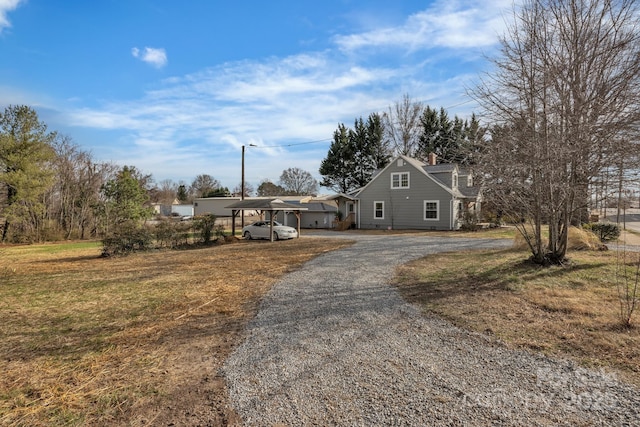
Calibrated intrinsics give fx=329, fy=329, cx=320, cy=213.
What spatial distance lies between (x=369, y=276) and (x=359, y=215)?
720 inches

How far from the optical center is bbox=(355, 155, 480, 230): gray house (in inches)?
882

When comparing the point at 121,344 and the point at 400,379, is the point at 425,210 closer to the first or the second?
the point at 400,379

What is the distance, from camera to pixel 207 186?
207 feet

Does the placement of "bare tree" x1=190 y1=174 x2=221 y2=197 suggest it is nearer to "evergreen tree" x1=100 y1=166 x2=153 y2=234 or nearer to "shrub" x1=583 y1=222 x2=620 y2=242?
"evergreen tree" x1=100 y1=166 x2=153 y2=234

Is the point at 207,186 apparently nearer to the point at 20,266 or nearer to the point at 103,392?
the point at 20,266

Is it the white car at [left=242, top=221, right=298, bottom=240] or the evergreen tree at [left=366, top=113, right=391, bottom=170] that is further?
the evergreen tree at [left=366, top=113, right=391, bottom=170]

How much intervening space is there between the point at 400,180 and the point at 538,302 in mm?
19078

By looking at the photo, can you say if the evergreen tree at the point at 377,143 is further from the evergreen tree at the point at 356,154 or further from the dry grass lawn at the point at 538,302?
the dry grass lawn at the point at 538,302

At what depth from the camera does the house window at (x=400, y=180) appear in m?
23.7

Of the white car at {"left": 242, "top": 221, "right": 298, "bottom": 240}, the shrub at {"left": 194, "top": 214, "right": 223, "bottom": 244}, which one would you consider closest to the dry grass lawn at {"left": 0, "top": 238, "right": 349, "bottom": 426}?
the shrub at {"left": 194, "top": 214, "right": 223, "bottom": 244}

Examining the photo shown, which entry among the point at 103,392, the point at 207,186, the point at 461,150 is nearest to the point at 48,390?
the point at 103,392

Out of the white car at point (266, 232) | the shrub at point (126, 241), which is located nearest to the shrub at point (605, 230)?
the white car at point (266, 232)

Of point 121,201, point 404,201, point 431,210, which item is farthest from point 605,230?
point 121,201

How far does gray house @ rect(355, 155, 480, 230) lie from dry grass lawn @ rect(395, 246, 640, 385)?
13120mm
